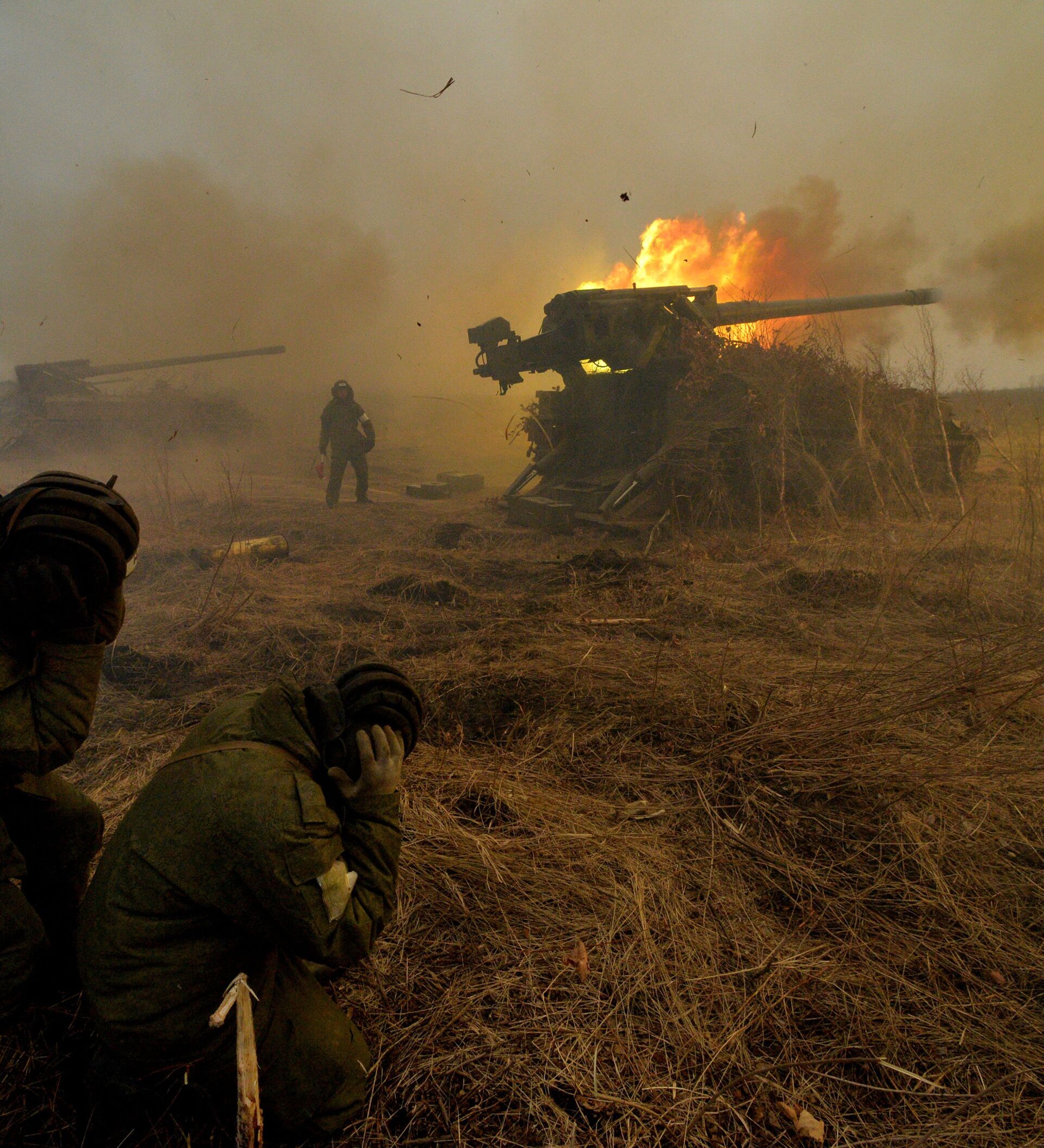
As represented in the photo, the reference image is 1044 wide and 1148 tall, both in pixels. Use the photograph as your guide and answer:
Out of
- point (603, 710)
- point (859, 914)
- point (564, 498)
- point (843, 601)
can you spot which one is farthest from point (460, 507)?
point (859, 914)

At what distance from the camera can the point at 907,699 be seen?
11.5ft

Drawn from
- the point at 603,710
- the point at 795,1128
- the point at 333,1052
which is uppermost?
the point at 603,710

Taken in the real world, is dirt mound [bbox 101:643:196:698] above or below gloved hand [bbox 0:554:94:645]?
below

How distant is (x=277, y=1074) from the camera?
1.64 m

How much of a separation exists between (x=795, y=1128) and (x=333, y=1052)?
3.76ft

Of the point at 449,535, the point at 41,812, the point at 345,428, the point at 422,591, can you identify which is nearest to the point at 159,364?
the point at 345,428

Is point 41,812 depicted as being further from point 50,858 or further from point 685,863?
point 685,863

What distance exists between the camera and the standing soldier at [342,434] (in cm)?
1162

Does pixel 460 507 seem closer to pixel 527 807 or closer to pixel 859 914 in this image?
pixel 527 807

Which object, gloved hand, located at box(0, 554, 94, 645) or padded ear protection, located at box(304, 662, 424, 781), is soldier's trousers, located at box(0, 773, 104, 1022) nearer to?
gloved hand, located at box(0, 554, 94, 645)

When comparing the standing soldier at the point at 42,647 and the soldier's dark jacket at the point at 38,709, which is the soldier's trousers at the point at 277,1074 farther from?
the soldier's dark jacket at the point at 38,709

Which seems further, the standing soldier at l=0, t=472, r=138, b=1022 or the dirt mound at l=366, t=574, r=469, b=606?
the dirt mound at l=366, t=574, r=469, b=606

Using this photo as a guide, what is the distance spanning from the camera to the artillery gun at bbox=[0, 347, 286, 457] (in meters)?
17.5

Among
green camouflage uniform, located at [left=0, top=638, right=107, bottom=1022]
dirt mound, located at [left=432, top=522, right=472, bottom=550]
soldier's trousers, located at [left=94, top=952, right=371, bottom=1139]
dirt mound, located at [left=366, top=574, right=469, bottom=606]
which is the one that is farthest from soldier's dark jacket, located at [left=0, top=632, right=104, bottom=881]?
dirt mound, located at [left=432, top=522, right=472, bottom=550]
